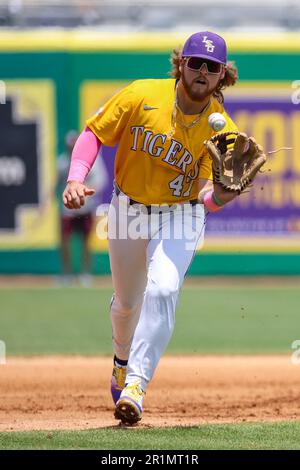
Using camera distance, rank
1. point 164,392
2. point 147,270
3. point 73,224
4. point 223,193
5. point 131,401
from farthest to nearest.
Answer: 1. point 73,224
2. point 164,392
3. point 147,270
4. point 223,193
5. point 131,401

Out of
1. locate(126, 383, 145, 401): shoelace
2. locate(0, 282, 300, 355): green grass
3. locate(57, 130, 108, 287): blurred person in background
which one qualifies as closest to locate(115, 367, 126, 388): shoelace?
locate(126, 383, 145, 401): shoelace

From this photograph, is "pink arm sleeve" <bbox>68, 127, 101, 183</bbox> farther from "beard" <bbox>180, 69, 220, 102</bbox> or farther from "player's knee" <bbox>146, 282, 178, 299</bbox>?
"player's knee" <bbox>146, 282, 178, 299</bbox>

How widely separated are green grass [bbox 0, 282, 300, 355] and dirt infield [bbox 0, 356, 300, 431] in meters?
0.67

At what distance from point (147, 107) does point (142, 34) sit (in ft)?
31.5

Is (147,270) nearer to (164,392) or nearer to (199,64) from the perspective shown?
(199,64)

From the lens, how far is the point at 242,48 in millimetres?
14539

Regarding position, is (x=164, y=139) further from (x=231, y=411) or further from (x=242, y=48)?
(x=242, y=48)

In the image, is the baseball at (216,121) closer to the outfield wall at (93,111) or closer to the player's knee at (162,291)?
the player's knee at (162,291)

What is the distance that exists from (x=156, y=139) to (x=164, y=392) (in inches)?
85.5

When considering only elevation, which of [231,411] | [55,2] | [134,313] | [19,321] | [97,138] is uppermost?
[55,2]

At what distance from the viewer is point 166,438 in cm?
465

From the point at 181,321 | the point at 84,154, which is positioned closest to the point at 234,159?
the point at 84,154

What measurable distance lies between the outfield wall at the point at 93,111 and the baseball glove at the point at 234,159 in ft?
30.1

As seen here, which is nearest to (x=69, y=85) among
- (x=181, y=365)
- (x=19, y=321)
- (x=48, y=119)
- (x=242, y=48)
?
(x=48, y=119)
